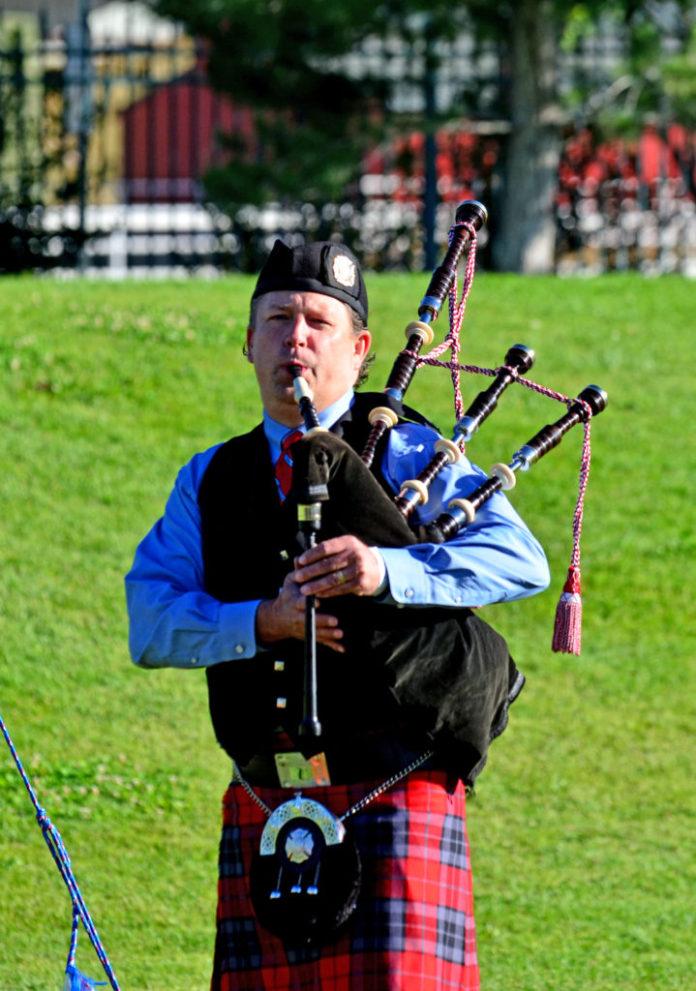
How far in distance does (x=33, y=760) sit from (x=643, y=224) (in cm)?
822

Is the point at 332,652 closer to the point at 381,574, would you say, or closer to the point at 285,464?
the point at 381,574

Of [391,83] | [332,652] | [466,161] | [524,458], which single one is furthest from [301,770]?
[466,161]

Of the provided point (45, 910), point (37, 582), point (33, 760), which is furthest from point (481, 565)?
point (37, 582)

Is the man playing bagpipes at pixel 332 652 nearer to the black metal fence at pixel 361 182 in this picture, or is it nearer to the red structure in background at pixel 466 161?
the black metal fence at pixel 361 182

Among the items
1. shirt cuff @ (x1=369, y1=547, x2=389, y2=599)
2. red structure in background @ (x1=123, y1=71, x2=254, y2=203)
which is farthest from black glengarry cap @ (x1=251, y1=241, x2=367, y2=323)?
red structure in background @ (x1=123, y1=71, x2=254, y2=203)

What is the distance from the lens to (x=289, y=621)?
2.99 m

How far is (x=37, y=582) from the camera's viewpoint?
294 inches

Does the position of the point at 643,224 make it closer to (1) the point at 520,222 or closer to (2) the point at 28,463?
(1) the point at 520,222

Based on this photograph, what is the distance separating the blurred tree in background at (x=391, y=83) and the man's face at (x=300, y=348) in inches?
322

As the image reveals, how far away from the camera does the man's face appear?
10.5ft

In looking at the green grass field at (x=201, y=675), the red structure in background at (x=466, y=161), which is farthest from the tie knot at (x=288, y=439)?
the red structure in background at (x=466, y=161)

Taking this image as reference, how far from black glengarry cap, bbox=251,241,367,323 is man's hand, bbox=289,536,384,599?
1.75 feet

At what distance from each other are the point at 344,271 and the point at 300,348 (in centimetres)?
20

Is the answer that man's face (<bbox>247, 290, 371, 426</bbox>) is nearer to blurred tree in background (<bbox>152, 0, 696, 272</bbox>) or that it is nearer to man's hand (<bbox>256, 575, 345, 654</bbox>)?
man's hand (<bbox>256, 575, 345, 654</bbox>)
